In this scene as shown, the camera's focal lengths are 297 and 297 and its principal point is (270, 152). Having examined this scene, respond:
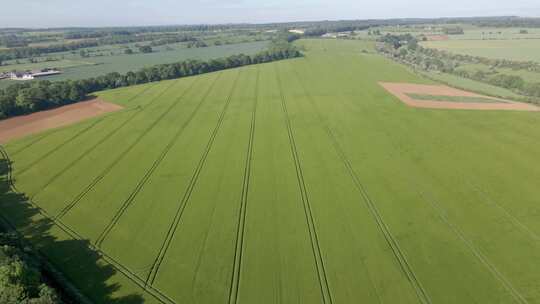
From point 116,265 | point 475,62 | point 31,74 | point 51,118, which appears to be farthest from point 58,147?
point 475,62

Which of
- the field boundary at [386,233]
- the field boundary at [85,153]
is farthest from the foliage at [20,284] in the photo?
the field boundary at [386,233]

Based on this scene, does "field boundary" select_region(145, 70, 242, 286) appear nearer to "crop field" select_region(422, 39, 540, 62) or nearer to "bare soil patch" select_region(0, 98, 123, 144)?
"bare soil patch" select_region(0, 98, 123, 144)

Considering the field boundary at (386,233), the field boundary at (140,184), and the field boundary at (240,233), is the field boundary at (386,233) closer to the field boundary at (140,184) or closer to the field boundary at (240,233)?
the field boundary at (240,233)

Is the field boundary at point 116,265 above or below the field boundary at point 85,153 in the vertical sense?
below

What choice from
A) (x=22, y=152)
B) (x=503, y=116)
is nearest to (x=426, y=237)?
(x=503, y=116)

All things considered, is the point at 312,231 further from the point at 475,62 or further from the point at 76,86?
the point at 475,62

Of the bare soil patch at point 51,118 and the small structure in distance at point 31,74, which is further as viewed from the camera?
the small structure in distance at point 31,74

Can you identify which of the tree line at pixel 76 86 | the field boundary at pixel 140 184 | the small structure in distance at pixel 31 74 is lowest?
the field boundary at pixel 140 184

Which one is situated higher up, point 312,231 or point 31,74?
point 31,74
